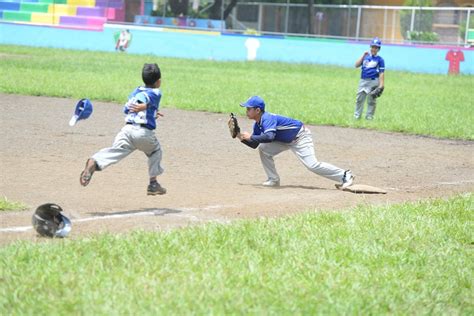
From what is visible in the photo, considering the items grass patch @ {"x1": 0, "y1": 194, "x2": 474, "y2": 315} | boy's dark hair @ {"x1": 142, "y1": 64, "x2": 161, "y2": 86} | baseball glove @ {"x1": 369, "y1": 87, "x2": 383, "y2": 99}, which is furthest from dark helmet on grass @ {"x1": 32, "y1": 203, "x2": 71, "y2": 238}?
baseball glove @ {"x1": 369, "y1": 87, "x2": 383, "y2": 99}

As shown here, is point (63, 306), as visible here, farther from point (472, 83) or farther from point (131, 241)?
point (472, 83)

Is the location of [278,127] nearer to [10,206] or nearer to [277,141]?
[277,141]

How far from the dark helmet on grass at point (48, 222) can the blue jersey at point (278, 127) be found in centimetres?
392

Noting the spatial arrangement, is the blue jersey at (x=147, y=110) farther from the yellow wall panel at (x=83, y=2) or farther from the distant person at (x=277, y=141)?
the yellow wall panel at (x=83, y=2)

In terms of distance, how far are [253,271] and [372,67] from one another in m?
14.3

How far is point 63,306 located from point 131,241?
67.5 inches

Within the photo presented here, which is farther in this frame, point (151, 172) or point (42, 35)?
point (42, 35)

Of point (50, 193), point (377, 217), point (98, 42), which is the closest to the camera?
point (377, 217)

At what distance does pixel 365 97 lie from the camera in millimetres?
20469

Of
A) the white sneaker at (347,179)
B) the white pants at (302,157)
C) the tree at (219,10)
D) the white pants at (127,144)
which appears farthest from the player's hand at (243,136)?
the tree at (219,10)

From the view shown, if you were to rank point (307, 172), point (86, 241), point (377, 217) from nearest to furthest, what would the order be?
point (86, 241)
point (377, 217)
point (307, 172)

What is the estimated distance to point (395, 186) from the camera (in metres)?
12.1

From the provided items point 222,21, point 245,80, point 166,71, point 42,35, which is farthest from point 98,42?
point 245,80

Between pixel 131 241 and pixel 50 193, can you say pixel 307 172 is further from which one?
pixel 131 241
